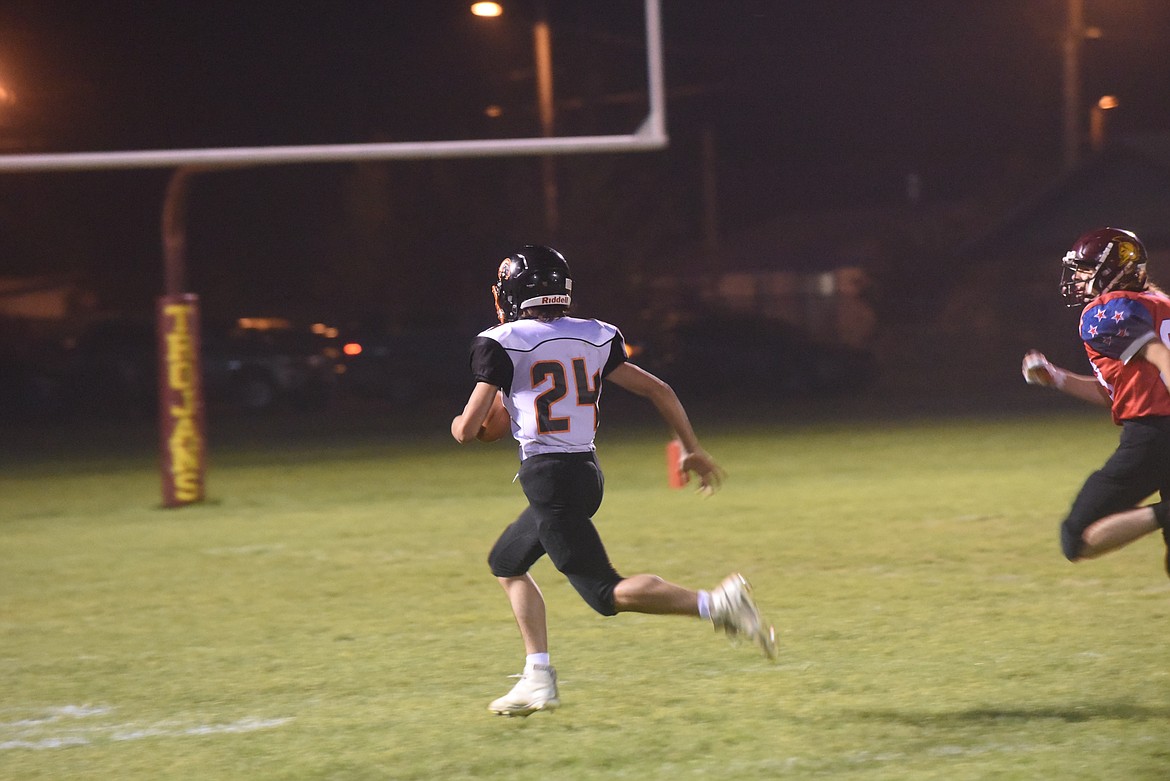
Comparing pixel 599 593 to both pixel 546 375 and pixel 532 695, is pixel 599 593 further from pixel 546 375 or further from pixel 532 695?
pixel 546 375

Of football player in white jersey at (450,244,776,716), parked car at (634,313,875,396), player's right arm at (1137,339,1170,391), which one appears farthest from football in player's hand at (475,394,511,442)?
parked car at (634,313,875,396)

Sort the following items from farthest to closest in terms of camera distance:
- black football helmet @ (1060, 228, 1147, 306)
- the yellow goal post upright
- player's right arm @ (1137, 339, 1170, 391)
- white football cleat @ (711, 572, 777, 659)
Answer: the yellow goal post upright, black football helmet @ (1060, 228, 1147, 306), player's right arm @ (1137, 339, 1170, 391), white football cleat @ (711, 572, 777, 659)

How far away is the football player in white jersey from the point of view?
17.0 feet

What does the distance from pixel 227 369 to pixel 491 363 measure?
20.5 metres

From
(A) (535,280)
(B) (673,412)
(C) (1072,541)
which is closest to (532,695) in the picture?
(B) (673,412)

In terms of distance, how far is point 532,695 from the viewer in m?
5.38

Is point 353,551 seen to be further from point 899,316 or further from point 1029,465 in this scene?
point 899,316

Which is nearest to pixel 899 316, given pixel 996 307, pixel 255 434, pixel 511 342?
pixel 996 307

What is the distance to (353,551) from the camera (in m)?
9.91

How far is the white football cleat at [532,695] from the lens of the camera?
17.7ft

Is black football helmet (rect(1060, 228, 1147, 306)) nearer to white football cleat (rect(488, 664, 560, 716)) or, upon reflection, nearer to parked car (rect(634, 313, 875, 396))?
white football cleat (rect(488, 664, 560, 716))

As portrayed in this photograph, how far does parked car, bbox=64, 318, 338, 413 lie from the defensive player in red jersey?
19.9 m

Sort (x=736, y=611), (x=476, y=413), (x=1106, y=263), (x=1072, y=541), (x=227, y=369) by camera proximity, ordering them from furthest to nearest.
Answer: (x=227, y=369)
(x=1072, y=541)
(x=1106, y=263)
(x=736, y=611)
(x=476, y=413)

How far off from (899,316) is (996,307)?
270 centimetres
